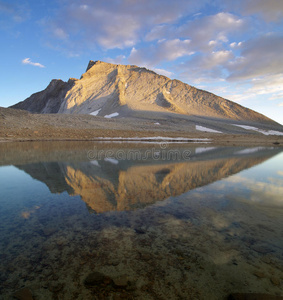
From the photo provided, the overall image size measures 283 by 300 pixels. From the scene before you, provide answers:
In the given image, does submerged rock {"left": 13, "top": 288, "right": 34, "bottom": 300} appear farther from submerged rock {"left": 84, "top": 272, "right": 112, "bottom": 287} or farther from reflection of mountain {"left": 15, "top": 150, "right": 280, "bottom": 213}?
reflection of mountain {"left": 15, "top": 150, "right": 280, "bottom": 213}

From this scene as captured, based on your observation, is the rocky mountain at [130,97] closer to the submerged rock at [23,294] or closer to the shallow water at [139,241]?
the shallow water at [139,241]

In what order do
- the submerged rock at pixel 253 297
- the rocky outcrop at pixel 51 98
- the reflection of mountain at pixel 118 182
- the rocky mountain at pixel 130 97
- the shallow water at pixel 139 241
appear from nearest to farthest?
the submerged rock at pixel 253 297
the shallow water at pixel 139 241
the reflection of mountain at pixel 118 182
the rocky mountain at pixel 130 97
the rocky outcrop at pixel 51 98

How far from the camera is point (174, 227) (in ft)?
11.5

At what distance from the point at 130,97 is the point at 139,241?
67.7 m

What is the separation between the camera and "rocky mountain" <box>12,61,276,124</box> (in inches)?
2343

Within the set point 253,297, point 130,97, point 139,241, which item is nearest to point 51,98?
point 130,97

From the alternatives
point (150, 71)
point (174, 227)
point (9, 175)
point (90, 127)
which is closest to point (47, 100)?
point (150, 71)

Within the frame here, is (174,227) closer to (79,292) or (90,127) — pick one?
(79,292)

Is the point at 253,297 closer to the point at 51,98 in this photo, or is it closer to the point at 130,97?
the point at 130,97

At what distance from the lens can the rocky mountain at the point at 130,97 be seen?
→ 59.5 metres

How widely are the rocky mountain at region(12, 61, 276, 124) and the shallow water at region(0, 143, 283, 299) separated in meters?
46.7

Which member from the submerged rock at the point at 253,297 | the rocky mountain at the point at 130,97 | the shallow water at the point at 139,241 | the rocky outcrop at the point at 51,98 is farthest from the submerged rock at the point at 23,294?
the rocky outcrop at the point at 51,98

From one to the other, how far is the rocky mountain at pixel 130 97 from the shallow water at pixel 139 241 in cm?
4670

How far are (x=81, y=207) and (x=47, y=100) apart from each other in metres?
92.7
